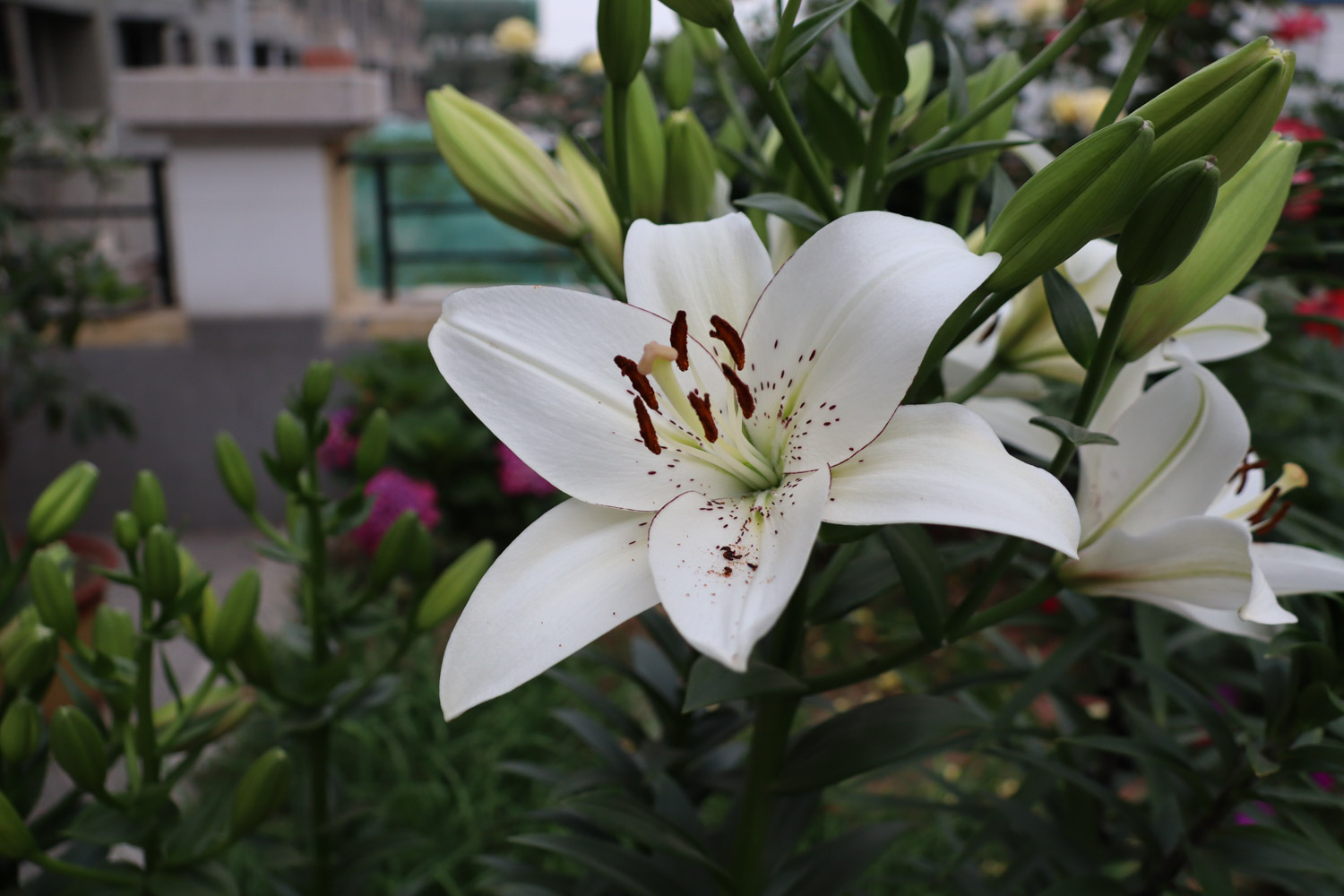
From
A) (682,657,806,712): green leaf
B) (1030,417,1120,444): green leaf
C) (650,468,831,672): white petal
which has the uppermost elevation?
(1030,417,1120,444): green leaf

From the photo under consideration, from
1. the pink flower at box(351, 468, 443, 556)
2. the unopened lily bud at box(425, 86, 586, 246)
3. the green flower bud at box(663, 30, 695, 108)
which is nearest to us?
the unopened lily bud at box(425, 86, 586, 246)

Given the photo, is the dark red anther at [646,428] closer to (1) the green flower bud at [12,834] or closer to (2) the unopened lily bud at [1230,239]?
(2) the unopened lily bud at [1230,239]

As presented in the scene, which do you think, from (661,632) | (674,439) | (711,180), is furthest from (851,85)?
(661,632)

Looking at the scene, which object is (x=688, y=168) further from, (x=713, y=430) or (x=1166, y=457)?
(x=1166, y=457)

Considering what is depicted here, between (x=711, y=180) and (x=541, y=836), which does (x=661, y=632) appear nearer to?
(x=541, y=836)

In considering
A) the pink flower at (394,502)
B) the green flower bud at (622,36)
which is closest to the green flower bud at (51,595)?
the green flower bud at (622,36)

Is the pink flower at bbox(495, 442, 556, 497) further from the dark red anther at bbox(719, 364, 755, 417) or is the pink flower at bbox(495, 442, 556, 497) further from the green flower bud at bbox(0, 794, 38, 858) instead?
the dark red anther at bbox(719, 364, 755, 417)

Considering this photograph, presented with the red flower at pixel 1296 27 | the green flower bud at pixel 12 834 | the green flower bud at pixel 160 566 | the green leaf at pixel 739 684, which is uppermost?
the red flower at pixel 1296 27

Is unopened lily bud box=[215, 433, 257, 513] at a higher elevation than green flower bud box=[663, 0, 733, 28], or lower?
lower

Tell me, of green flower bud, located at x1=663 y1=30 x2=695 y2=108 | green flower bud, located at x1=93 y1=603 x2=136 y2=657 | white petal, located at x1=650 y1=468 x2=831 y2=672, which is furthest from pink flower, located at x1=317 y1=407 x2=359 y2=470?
white petal, located at x1=650 y1=468 x2=831 y2=672
